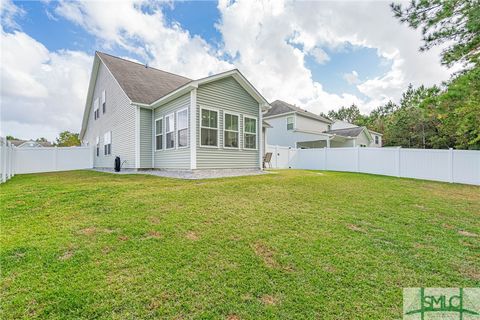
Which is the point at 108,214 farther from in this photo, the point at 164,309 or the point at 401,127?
the point at 401,127

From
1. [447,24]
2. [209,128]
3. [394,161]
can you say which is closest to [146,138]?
[209,128]

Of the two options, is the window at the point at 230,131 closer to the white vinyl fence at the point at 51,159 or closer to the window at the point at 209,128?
the window at the point at 209,128

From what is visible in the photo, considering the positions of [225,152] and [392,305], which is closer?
[392,305]

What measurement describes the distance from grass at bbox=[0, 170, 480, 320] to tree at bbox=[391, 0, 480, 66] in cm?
373

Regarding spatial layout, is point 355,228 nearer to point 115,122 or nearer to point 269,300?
point 269,300

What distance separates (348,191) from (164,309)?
6.57 m

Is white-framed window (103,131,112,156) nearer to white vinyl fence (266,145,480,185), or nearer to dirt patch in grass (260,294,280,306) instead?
white vinyl fence (266,145,480,185)

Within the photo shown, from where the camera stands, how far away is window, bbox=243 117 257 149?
35.7ft

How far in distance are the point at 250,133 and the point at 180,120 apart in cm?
330

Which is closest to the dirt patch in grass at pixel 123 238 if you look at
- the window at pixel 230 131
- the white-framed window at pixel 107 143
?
the window at pixel 230 131

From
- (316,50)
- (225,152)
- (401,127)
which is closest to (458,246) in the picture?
(225,152)

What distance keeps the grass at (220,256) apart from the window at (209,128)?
13.6ft

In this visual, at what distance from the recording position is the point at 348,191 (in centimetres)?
723

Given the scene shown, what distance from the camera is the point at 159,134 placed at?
37.5ft
